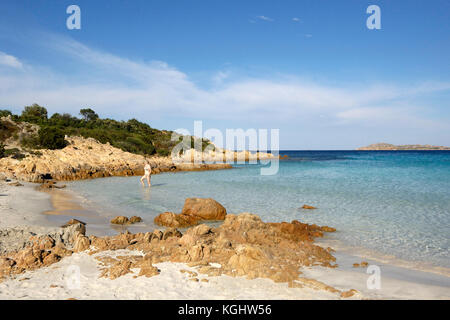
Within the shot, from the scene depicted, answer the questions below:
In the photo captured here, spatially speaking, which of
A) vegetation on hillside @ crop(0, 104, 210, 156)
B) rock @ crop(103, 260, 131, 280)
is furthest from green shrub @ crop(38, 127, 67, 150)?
rock @ crop(103, 260, 131, 280)

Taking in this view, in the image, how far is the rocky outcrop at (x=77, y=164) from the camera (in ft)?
76.9

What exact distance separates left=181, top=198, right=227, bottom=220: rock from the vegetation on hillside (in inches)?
1029

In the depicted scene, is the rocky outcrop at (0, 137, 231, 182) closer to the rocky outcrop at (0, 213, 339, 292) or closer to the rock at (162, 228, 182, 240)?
the rocky outcrop at (0, 213, 339, 292)

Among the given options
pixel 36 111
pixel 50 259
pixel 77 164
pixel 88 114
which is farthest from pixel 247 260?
pixel 88 114

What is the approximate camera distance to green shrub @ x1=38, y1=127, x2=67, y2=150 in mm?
30438

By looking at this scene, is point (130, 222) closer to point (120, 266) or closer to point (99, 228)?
point (99, 228)

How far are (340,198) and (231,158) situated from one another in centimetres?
5534

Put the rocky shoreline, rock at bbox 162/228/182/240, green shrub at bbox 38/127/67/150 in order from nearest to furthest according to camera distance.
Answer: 1. the rocky shoreline
2. rock at bbox 162/228/182/240
3. green shrub at bbox 38/127/67/150

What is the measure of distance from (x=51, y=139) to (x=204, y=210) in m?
27.0

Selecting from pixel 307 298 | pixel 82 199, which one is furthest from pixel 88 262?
pixel 82 199

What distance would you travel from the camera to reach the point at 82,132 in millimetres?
39594

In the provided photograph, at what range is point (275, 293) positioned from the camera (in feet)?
15.2

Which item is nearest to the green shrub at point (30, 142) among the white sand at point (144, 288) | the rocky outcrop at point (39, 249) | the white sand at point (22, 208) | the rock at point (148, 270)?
the white sand at point (22, 208)

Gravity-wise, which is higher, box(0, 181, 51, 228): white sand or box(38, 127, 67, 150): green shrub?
box(38, 127, 67, 150): green shrub
